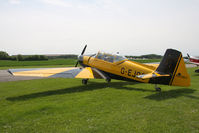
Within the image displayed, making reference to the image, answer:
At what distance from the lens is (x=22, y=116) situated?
468cm

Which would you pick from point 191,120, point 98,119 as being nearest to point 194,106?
point 191,120

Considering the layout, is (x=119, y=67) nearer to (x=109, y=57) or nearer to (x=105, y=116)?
(x=109, y=57)

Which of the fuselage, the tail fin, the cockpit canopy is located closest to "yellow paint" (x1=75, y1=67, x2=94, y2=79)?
the fuselage

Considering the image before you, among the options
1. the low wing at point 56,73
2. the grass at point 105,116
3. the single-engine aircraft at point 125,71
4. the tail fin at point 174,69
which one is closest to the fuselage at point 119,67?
the single-engine aircraft at point 125,71

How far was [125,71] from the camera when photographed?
8.83 meters

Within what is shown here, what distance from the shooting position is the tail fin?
694cm

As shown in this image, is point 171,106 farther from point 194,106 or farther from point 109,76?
point 109,76

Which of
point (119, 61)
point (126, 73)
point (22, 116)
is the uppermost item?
point (119, 61)

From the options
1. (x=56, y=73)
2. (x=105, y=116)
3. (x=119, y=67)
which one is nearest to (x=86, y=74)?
(x=56, y=73)

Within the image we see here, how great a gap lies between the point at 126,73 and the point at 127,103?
309cm

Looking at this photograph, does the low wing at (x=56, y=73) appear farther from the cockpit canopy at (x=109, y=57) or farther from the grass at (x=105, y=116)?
the grass at (x=105, y=116)

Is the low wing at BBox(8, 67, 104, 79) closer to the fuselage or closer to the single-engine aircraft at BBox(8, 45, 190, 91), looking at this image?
the single-engine aircraft at BBox(8, 45, 190, 91)

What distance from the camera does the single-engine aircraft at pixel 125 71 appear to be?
703 cm

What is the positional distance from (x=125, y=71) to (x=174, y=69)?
102 inches
